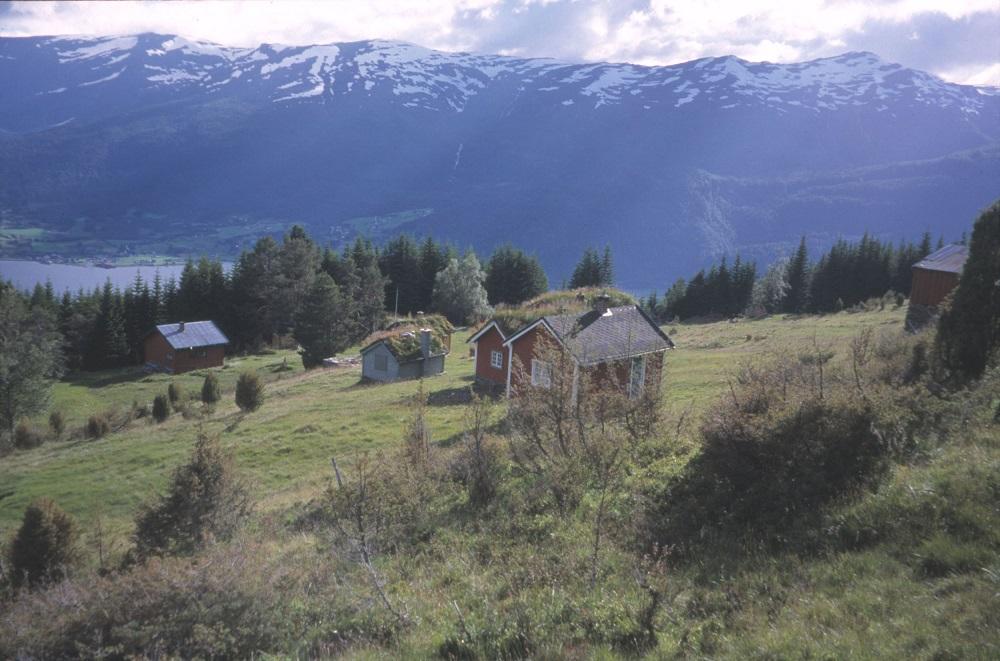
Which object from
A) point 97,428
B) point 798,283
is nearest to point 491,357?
point 97,428

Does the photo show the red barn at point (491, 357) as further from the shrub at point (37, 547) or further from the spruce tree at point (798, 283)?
the spruce tree at point (798, 283)

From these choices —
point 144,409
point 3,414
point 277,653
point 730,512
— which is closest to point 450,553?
point 277,653

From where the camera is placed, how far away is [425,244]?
9194 cm

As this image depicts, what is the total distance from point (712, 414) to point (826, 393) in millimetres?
1917

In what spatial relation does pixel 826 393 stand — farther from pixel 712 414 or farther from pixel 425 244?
pixel 425 244

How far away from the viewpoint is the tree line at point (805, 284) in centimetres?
8250

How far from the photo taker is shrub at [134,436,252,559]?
41.4 ft

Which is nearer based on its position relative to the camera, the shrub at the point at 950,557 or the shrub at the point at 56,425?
the shrub at the point at 950,557

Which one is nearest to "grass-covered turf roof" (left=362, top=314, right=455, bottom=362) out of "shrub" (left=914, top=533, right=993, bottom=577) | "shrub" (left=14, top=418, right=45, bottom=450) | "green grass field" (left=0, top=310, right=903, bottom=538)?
"green grass field" (left=0, top=310, right=903, bottom=538)

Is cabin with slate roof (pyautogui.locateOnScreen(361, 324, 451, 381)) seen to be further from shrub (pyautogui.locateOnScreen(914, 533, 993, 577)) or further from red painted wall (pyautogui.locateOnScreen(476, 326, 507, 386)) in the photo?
shrub (pyautogui.locateOnScreen(914, 533, 993, 577))

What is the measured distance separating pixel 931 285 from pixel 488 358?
2561 cm

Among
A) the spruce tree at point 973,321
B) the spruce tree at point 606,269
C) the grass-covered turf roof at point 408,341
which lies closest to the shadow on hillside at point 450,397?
the grass-covered turf roof at point 408,341

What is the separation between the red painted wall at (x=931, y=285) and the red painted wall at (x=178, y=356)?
6209cm

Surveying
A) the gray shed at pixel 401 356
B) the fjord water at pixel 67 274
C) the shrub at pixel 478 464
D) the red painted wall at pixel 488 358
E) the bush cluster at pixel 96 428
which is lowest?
the fjord water at pixel 67 274
